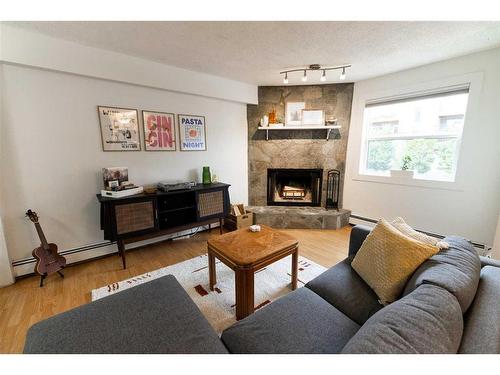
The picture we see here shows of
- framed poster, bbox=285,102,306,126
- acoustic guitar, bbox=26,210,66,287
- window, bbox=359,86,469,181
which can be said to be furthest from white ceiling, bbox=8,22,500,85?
acoustic guitar, bbox=26,210,66,287

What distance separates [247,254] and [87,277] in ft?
5.83

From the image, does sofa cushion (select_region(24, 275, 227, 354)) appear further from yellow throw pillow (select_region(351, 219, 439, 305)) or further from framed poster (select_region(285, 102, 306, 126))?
framed poster (select_region(285, 102, 306, 126))

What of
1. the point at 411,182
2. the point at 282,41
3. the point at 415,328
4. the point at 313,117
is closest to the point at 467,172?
the point at 411,182

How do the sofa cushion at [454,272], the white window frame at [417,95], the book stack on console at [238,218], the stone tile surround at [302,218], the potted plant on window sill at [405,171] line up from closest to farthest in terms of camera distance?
the sofa cushion at [454,272], the white window frame at [417,95], the potted plant on window sill at [405,171], the book stack on console at [238,218], the stone tile surround at [302,218]

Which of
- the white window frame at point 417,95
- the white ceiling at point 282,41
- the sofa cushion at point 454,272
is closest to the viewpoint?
the sofa cushion at point 454,272

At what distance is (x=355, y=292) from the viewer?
1.25 metres

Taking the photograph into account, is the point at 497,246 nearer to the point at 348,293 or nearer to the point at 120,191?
the point at 348,293

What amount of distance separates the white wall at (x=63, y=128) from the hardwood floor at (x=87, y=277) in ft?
0.81

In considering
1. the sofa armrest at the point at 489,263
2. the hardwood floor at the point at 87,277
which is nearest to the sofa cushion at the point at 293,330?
the sofa armrest at the point at 489,263

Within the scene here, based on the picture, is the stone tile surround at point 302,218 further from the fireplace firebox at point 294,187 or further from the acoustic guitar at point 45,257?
the acoustic guitar at point 45,257

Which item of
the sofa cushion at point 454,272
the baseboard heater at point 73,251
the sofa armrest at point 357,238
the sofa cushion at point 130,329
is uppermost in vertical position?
the sofa cushion at point 454,272

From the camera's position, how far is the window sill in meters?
2.53

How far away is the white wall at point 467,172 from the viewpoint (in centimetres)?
222
